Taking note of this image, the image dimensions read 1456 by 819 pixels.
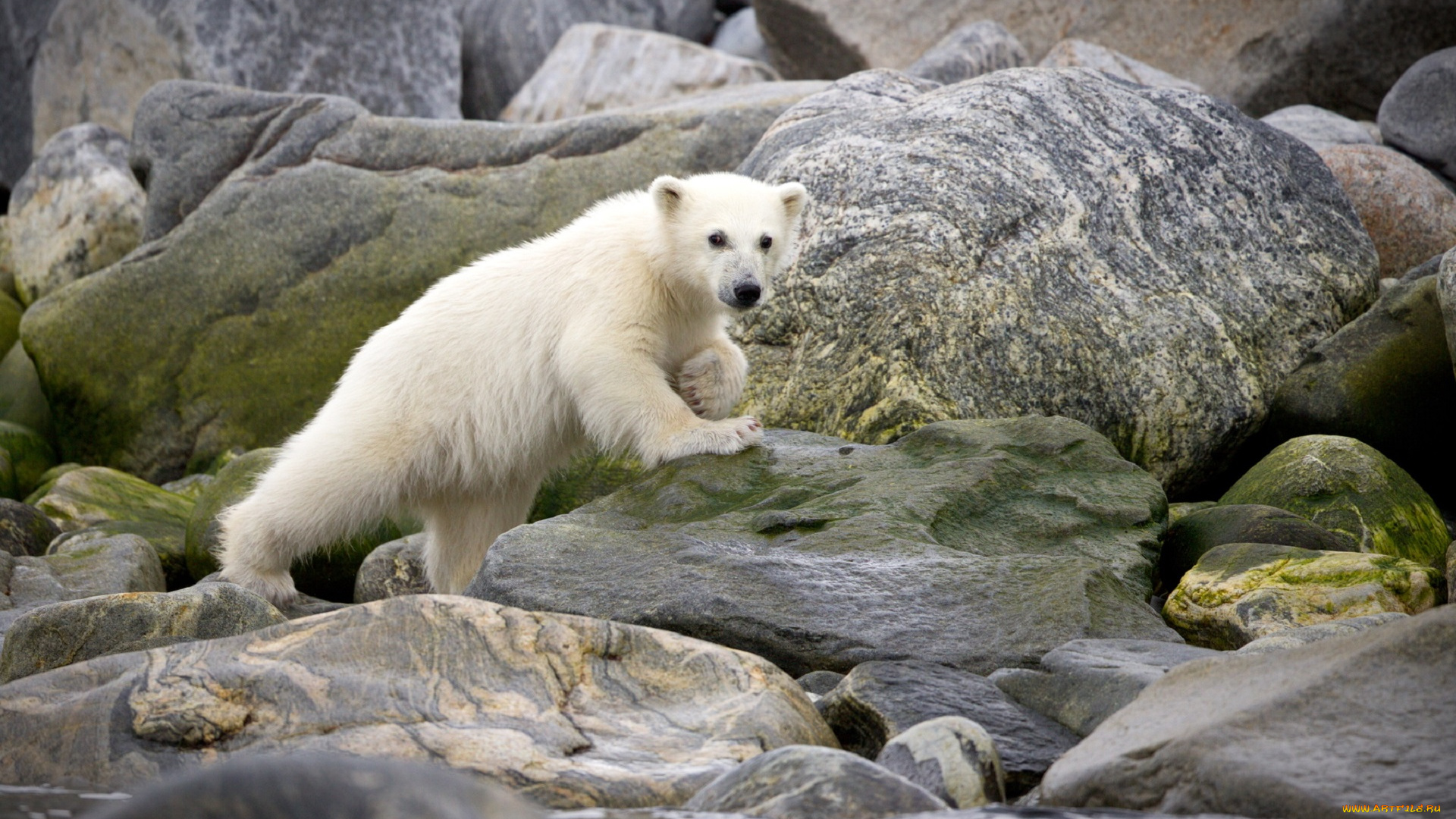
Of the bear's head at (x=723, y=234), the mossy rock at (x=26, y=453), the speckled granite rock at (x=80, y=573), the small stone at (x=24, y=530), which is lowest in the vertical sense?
the mossy rock at (x=26, y=453)

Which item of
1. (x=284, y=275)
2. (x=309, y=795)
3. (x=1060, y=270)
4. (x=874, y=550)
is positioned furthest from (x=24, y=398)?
(x=309, y=795)

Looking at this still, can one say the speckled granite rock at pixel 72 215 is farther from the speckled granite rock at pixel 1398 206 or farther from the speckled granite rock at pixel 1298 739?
the speckled granite rock at pixel 1298 739

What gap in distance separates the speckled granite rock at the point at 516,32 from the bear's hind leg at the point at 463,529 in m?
9.50

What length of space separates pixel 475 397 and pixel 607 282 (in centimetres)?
77

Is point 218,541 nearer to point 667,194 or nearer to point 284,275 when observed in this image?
point 667,194

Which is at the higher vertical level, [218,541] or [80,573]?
[80,573]

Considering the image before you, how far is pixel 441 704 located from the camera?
10.8ft

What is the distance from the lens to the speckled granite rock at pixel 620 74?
12656 millimetres

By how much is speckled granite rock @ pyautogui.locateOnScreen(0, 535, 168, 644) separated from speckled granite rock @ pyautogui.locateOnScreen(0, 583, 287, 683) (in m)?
1.19

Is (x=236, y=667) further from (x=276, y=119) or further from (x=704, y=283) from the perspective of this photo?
(x=276, y=119)

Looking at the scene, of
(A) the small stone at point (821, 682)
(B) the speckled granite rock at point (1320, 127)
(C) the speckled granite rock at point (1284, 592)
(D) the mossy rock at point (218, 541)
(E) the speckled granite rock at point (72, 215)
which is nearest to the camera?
(A) the small stone at point (821, 682)

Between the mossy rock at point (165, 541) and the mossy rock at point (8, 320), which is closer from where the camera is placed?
the mossy rock at point (165, 541)

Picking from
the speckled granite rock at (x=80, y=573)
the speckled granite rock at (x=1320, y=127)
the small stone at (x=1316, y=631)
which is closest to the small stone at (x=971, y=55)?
the speckled granite rock at (x=1320, y=127)

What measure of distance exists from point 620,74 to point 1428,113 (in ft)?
23.5
